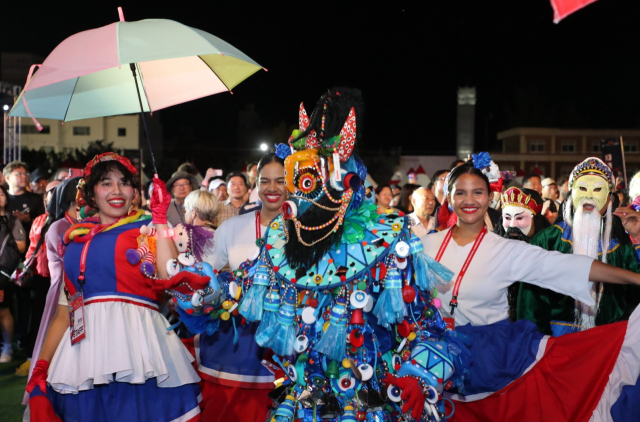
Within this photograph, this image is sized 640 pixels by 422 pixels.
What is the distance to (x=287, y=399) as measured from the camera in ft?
9.60

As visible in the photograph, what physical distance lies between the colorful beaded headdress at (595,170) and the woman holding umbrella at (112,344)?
2.99 m

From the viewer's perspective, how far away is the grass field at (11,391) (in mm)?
5434

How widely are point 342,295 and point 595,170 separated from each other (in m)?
2.69

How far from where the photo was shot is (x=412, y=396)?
266cm

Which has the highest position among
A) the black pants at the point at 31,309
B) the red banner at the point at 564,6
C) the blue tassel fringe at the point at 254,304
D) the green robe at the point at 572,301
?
the red banner at the point at 564,6

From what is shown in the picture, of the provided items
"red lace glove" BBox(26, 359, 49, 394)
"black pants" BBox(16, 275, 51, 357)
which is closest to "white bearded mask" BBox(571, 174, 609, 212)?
"red lace glove" BBox(26, 359, 49, 394)

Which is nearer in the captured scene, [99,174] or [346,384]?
[346,384]

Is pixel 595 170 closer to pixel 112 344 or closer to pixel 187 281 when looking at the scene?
pixel 187 281

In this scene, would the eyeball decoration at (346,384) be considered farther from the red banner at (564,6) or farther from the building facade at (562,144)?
the building facade at (562,144)

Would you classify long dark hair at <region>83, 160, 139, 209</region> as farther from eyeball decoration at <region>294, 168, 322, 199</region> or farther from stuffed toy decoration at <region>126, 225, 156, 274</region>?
eyeball decoration at <region>294, 168, 322, 199</region>

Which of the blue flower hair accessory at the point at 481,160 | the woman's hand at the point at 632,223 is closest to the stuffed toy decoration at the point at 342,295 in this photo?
the blue flower hair accessory at the point at 481,160

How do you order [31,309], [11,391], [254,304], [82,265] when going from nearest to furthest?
[254,304] < [82,265] < [11,391] < [31,309]

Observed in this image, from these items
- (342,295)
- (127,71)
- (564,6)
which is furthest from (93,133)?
(564,6)

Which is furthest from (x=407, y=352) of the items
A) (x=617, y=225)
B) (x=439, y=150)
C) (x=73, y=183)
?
(x=439, y=150)
